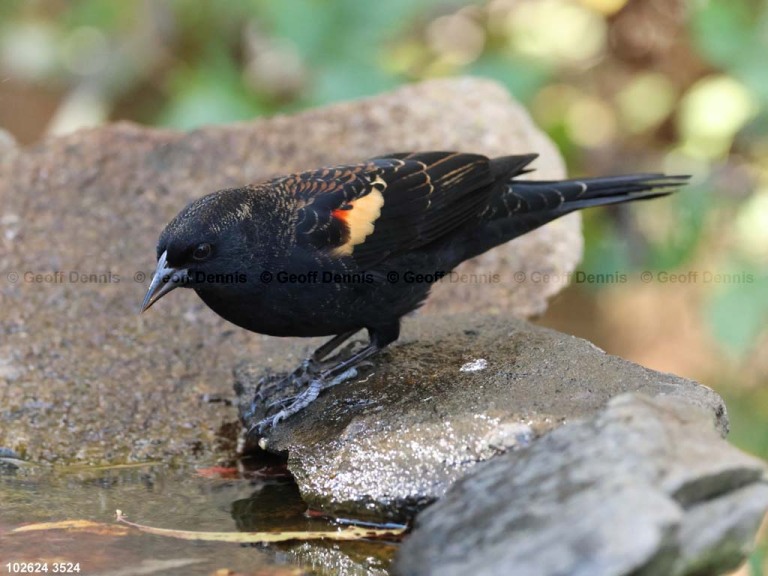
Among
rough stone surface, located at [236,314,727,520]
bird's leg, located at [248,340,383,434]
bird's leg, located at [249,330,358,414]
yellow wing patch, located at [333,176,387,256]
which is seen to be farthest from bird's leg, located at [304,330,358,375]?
yellow wing patch, located at [333,176,387,256]

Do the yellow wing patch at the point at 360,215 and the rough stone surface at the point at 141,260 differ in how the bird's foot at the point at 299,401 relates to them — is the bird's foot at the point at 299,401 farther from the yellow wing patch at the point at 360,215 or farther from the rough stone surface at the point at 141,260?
the yellow wing patch at the point at 360,215

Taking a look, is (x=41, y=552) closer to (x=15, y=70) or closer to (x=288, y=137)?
(x=288, y=137)

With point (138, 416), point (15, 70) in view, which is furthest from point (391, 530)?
point (15, 70)

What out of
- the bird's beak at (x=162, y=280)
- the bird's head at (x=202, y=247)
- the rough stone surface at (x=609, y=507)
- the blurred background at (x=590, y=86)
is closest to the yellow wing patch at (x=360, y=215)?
the bird's head at (x=202, y=247)

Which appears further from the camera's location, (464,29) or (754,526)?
(464,29)

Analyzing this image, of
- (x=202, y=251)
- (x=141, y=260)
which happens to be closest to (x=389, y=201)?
(x=202, y=251)

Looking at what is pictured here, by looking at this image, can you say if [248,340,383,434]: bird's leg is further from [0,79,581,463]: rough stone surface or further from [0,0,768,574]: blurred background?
[0,0,768,574]: blurred background

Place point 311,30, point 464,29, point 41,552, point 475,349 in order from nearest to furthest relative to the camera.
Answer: point 41,552 < point 475,349 < point 311,30 < point 464,29
